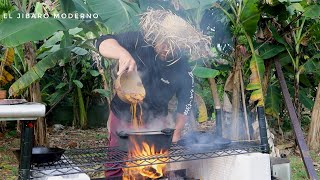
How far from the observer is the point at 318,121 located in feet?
17.4

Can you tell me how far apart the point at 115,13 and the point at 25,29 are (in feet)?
2.38

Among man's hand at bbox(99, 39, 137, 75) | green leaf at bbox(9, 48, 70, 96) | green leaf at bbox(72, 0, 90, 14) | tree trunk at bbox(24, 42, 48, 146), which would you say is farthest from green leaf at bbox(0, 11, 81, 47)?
tree trunk at bbox(24, 42, 48, 146)

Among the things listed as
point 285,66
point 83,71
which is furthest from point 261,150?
point 83,71

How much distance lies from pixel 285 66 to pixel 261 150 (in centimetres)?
317

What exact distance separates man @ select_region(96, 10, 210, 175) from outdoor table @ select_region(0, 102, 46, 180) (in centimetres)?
65

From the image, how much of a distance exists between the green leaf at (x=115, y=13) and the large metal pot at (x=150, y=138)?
77 cm

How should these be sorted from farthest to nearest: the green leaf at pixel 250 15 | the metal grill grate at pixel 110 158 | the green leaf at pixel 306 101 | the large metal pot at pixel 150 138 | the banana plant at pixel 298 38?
the green leaf at pixel 306 101
the banana plant at pixel 298 38
the green leaf at pixel 250 15
the large metal pot at pixel 150 138
the metal grill grate at pixel 110 158

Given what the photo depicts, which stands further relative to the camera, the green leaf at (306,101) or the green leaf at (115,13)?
the green leaf at (306,101)

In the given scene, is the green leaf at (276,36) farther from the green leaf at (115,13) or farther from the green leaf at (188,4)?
the green leaf at (115,13)

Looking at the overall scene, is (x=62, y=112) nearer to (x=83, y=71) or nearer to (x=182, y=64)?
(x=83, y=71)

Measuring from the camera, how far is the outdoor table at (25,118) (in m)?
1.74

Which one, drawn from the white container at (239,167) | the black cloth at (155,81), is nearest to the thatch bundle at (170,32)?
the black cloth at (155,81)

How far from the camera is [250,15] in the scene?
384cm

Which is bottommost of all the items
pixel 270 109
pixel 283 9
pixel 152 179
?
pixel 152 179
